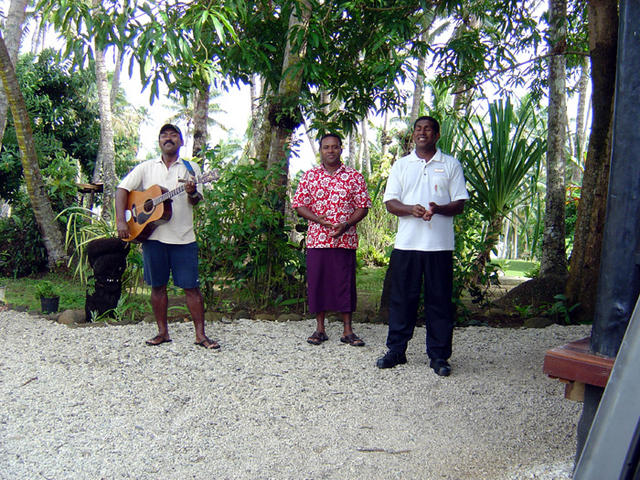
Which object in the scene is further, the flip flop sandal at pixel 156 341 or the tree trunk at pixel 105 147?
the tree trunk at pixel 105 147

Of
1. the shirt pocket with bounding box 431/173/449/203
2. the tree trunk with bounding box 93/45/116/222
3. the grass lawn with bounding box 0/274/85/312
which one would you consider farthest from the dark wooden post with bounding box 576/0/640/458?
the tree trunk with bounding box 93/45/116/222

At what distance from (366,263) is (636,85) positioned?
11.6 meters

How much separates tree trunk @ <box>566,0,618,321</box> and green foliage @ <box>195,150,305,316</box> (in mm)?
2801

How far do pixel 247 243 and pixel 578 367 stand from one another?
4.44 metres

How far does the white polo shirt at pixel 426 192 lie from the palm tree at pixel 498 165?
1.72 metres

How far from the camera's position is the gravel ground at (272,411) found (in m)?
2.97

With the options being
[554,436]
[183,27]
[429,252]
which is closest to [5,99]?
[183,27]

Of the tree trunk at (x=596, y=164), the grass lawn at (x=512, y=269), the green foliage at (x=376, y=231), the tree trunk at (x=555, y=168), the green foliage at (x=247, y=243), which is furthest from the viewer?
the green foliage at (x=376, y=231)

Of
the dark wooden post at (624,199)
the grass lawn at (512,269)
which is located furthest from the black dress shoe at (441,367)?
the grass lawn at (512,269)

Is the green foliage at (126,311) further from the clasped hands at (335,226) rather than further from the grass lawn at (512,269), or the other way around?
the grass lawn at (512,269)

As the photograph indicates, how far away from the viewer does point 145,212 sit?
4.74m

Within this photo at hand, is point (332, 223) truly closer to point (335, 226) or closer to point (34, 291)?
point (335, 226)

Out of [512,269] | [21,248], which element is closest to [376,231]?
[512,269]

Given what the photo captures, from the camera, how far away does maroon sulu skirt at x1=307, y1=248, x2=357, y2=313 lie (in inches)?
202
